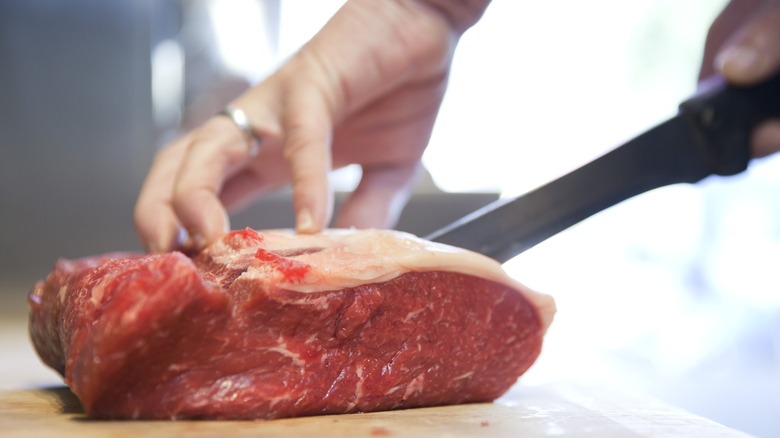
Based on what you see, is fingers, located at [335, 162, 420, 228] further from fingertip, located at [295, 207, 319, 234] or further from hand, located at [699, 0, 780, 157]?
hand, located at [699, 0, 780, 157]

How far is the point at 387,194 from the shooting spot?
122 inches

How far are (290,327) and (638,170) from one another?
119 cm

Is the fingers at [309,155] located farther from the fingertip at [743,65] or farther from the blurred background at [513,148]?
the fingertip at [743,65]

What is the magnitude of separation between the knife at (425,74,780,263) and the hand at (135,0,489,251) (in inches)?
19.8

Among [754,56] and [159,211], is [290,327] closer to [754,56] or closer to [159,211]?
[159,211]

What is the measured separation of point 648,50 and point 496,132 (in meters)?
1.72

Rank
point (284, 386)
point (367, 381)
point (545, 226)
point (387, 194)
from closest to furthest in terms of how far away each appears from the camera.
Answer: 1. point (284, 386)
2. point (367, 381)
3. point (545, 226)
4. point (387, 194)

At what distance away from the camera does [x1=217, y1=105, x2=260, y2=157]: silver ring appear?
2383 mm

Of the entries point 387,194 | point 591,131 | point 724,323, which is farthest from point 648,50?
point 387,194

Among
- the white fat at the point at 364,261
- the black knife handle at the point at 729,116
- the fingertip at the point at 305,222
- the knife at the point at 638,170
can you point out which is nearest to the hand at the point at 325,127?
the fingertip at the point at 305,222

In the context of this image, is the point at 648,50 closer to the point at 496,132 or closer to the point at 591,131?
the point at 591,131

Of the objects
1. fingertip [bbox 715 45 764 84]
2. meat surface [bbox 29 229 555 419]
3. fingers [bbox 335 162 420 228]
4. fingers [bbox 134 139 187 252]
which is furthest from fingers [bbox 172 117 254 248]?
fingertip [bbox 715 45 764 84]

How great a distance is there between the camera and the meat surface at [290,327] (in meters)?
1.36

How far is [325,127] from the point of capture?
227cm
